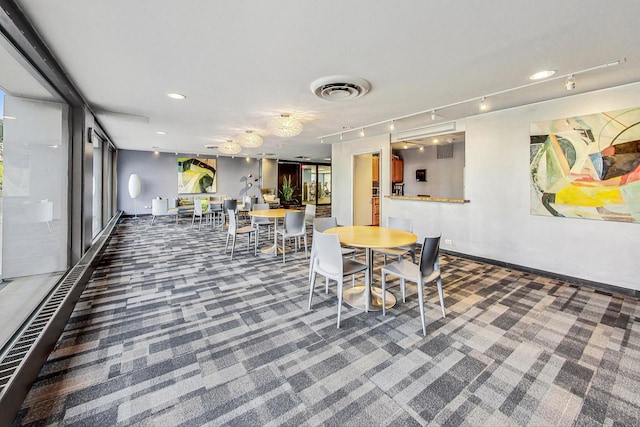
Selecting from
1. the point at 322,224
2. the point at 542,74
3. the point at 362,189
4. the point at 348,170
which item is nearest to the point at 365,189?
the point at 362,189

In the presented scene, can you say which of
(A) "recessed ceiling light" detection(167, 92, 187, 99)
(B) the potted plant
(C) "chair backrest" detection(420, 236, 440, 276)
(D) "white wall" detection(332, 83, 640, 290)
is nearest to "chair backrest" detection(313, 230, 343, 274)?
(C) "chair backrest" detection(420, 236, 440, 276)

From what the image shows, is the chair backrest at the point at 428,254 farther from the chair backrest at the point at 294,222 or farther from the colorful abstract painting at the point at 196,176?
the colorful abstract painting at the point at 196,176

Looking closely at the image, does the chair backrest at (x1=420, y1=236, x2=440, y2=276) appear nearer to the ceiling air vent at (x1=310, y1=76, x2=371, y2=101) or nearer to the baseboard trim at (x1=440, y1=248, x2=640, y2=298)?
the ceiling air vent at (x1=310, y1=76, x2=371, y2=101)

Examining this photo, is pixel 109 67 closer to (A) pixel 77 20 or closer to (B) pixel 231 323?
(A) pixel 77 20

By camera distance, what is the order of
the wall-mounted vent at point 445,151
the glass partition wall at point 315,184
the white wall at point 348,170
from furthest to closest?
the glass partition wall at point 315,184 < the wall-mounted vent at point 445,151 < the white wall at point 348,170

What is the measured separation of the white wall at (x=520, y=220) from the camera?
3.42 metres

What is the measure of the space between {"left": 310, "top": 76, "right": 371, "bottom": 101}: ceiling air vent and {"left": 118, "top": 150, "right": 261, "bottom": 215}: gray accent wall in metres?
9.40

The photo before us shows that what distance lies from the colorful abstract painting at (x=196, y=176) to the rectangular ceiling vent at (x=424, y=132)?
27.5ft

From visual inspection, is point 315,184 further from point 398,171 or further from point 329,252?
Result: point 329,252

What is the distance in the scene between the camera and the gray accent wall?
1026 cm

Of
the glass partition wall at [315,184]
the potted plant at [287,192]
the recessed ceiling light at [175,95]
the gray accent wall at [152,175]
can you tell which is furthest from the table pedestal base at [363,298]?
the glass partition wall at [315,184]

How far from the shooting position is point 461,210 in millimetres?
5055

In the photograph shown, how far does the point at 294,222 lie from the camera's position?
4953 mm

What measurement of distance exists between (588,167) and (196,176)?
1187 cm
